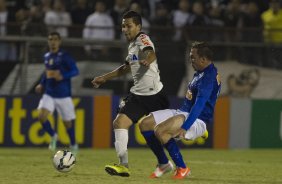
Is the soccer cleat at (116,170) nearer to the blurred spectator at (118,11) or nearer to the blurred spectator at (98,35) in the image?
the blurred spectator at (98,35)

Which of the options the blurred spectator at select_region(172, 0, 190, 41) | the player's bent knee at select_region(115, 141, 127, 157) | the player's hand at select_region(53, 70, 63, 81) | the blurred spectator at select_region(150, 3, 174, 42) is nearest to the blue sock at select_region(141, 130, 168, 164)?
the player's bent knee at select_region(115, 141, 127, 157)

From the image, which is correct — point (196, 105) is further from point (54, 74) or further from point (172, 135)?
point (54, 74)

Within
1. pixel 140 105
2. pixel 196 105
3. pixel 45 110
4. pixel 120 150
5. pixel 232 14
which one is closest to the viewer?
pixel 196 105

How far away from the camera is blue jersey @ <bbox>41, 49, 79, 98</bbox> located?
15.7 metres

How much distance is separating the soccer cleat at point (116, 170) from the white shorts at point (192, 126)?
73 cm

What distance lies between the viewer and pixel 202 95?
383 inches

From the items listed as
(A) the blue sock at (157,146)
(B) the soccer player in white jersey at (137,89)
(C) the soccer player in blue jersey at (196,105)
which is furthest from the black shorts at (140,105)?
(C) the soccer player in blue jersey at (196,105)

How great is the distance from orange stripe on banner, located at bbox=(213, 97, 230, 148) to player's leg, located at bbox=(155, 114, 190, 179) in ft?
27.1

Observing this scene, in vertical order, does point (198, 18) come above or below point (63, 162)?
above

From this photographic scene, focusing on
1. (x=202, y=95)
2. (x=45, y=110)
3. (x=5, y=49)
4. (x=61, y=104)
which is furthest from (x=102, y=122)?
(x=202, y=95)

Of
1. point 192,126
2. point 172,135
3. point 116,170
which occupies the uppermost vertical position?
point 192,126

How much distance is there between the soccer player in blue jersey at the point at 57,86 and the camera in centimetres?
1570

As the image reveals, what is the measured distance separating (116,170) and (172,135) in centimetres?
78

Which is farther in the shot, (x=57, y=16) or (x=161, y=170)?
(x=57, y=16)
